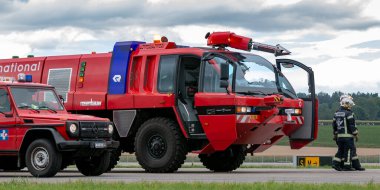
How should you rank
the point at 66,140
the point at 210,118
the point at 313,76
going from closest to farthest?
the point at 66,140, the point at 210,118, the point at 313,76

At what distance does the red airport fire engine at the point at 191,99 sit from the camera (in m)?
19.7

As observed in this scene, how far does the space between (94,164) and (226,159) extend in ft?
15.0

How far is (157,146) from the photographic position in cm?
2052

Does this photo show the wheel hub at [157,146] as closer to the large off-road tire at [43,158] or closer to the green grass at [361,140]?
the large off-road tire at [43,158]

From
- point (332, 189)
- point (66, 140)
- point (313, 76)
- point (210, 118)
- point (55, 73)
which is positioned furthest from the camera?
point (55, 73)

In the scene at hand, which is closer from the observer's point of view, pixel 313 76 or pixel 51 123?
pixel 51 123

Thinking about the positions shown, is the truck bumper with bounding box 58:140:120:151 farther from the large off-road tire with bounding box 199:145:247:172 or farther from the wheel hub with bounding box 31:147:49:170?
the large off-road tire with bounding box 199:145:247:172

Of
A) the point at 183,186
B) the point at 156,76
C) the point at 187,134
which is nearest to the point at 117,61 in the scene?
the point at 156,76

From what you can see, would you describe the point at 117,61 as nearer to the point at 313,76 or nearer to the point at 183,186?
the point at 313,76

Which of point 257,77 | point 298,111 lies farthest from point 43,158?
point 298,111

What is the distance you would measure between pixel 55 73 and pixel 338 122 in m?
7.18

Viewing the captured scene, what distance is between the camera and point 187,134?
65.9 ft

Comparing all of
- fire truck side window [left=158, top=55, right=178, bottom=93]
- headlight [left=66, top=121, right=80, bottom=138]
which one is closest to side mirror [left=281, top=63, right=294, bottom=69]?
fire truck side window [left=158, top=55, right=178, bottom=93]

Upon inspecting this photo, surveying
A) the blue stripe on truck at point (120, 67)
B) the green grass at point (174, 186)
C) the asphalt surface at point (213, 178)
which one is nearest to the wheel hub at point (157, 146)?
the asphalt surface at point (213, 178)
